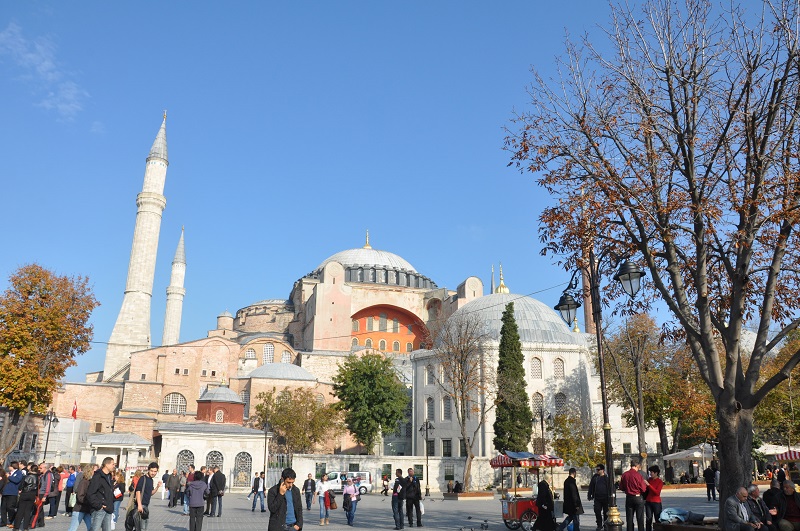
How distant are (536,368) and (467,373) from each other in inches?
333

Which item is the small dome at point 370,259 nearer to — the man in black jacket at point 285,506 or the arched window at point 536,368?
the arched window at point 536,368

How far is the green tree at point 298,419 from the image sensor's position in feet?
122

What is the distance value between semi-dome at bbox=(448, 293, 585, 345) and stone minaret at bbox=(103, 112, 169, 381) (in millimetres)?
22459

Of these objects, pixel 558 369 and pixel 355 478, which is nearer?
pixel 355 478

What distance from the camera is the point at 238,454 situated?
104ft

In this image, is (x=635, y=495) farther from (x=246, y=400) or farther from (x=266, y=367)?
(x=266, y=367)

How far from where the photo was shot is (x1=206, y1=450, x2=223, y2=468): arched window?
102 ft

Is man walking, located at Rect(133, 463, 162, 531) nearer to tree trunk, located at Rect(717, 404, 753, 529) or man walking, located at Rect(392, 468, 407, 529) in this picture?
man walking, located at Rect(392, 468, 407, 529)

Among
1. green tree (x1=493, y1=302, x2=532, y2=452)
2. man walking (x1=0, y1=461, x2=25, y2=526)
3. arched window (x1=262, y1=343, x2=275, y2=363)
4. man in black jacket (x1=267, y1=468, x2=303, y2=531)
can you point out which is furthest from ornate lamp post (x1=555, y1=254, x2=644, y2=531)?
arched window (x1=262, y1=343, x2=275, y2=363)

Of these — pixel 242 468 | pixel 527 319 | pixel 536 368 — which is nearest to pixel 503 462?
pixel 242 468

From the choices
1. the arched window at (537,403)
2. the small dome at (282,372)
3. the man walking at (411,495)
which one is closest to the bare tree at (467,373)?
the arched window at (537,403)

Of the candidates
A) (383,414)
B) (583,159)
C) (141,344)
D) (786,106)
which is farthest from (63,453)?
(786,106)

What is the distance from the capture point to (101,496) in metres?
8.54

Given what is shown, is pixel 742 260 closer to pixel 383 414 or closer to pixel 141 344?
pixel 383 414
